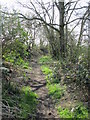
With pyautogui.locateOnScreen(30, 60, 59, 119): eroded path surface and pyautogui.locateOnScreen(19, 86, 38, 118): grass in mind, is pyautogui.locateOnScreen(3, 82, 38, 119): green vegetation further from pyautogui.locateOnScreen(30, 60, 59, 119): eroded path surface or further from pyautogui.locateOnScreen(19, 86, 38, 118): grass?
pyautogui.locateOnScreen(30, 60, 59, 119): eroded path surface

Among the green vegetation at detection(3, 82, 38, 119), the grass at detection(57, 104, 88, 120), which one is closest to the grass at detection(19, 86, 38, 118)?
the green vegetation at detection(3, 82, 38, 119)

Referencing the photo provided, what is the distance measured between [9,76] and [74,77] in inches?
77.2

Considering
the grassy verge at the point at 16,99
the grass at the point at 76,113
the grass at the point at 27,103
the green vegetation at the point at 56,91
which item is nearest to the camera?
the grassy verge at the point at 16,99

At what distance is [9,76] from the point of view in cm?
519

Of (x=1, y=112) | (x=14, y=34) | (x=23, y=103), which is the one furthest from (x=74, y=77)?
(x=1, y=112)

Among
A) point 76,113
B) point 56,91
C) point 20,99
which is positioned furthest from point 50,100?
point 76,113

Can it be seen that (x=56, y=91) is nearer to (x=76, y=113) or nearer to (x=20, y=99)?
(x=20, y=99)

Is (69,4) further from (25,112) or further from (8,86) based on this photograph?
(25,112)

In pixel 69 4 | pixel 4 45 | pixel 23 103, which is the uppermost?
pixel 69 4

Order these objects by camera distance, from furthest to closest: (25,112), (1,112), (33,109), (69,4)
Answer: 1. (69,4)
2. (33,109)
3. (25,112)
4. (1,112)

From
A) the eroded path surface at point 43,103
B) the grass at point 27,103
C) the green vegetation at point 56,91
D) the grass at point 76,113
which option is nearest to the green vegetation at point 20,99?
the grass at point 27,103

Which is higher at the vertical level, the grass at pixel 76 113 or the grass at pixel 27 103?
the grass at pixel 27 103

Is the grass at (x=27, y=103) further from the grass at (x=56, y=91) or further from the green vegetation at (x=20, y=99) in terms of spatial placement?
the grass at (x=56, y=91)

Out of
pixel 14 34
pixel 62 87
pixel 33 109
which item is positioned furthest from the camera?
pixel 62 87
